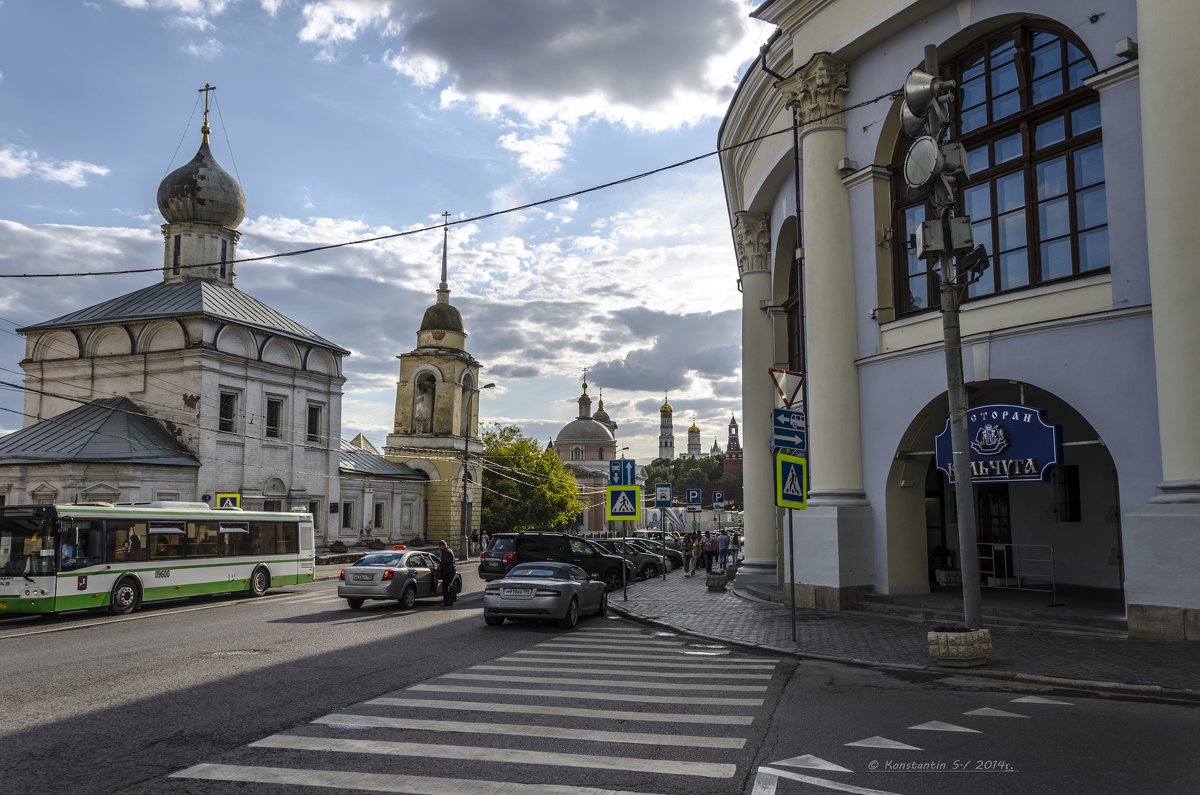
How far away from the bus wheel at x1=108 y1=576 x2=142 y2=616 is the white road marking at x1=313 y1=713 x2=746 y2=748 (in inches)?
584

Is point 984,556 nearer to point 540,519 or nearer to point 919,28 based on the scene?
point 919,28

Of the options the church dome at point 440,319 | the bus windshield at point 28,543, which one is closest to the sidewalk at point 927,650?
the bus windshield at point 28,543

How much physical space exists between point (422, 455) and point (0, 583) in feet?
136

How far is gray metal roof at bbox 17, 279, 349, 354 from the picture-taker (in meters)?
41.1

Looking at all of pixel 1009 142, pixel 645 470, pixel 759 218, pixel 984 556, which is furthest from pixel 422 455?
pixel 645 470

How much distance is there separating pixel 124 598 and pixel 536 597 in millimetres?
10563

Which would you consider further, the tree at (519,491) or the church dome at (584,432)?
the church dome at (584,432)

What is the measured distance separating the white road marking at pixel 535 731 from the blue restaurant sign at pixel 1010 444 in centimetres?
906

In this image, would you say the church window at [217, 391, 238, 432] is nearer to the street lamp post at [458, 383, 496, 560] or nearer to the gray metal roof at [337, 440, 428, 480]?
the gray metal roof at [337, 440, 428, 480]

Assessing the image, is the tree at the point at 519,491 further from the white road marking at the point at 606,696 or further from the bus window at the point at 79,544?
the white road marking at the point at 606,696

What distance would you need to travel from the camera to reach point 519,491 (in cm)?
7056

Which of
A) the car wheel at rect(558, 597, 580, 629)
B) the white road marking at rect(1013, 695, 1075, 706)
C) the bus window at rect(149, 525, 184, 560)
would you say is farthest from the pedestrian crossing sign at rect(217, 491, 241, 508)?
the white road marking at rect(1013, 695, 1075, 706)

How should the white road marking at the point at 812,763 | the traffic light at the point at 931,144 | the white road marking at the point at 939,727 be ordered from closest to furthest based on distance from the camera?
the white road marking at the point at 812,763, the white road marking at the point at 939,727, the traffic light at the point at 931,144

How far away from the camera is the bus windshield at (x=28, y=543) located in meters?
19.3
